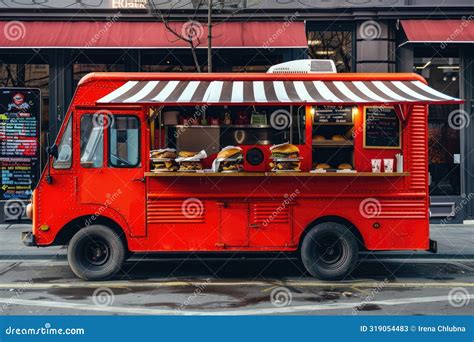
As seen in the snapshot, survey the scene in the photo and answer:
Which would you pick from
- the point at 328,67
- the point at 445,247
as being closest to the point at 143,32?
the point at 328,67

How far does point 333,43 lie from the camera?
1644cm

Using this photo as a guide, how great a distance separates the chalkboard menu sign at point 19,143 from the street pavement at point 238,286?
124 inches

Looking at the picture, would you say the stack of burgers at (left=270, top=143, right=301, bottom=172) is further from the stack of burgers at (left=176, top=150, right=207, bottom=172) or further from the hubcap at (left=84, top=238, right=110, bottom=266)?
the hubcap at (left=84, top=238, right=110, bottom=266)

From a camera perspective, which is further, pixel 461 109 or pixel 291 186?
pixel 461 109

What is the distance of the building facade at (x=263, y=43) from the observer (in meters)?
15.6

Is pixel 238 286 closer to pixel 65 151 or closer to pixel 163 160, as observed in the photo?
Result: pixel 163 160

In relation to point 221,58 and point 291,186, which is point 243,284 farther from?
point 221,58

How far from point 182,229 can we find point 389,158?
3397 mm

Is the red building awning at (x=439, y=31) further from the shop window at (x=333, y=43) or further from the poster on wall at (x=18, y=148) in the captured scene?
the poster on wall at (x=18, y=148)

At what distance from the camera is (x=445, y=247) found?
1298 cm

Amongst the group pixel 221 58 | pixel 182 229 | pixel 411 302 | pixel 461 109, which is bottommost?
pixel 411 302

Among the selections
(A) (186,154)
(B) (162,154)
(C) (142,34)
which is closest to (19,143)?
(C) (142,34)

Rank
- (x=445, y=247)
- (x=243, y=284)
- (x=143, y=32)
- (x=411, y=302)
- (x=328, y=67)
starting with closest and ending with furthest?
(x=411, y=302)
(x=243, y=284)
(x=328, y=67)
(x=445, y=247)
(x=143, y=32)

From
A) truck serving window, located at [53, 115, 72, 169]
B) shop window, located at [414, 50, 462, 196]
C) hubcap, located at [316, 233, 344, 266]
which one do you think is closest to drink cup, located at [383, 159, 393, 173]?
hubcap, located at [316, 233, 344, 266]
